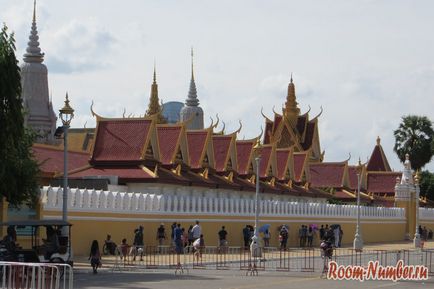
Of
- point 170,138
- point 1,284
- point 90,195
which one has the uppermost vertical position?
point 170,138

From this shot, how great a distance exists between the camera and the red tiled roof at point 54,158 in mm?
47062

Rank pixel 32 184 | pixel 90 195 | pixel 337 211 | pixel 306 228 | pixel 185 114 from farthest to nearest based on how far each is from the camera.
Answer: pixel 185 114 → pixel 337 211 → pixel 306 228 → pixel 90 195 → pixel 32 184

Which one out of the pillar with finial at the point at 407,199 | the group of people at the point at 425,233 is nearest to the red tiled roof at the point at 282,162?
the pillar with finial at the point at 407,199

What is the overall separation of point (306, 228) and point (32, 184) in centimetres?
2417

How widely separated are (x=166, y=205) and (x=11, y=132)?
15.0 metres

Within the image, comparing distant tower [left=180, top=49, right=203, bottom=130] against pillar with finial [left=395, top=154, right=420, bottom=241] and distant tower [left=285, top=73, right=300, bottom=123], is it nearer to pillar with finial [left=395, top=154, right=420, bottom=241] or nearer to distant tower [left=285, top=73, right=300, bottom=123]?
distant tower [left=285, top=73, right=300, bottom=123]

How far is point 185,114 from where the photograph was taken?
326 feet

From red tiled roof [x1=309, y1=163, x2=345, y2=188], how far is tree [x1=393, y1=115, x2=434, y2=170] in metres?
15.9

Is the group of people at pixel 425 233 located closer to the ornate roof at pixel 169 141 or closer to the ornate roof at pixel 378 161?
the ornate roof at pixel 169 141

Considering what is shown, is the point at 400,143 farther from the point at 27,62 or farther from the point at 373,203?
the point at 27,62

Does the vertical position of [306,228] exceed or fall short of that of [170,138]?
it falls short

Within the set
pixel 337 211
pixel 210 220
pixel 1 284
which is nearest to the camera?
pixel 1 284

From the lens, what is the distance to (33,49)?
9338 cm

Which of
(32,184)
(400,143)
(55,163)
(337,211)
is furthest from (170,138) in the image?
(400,143)
